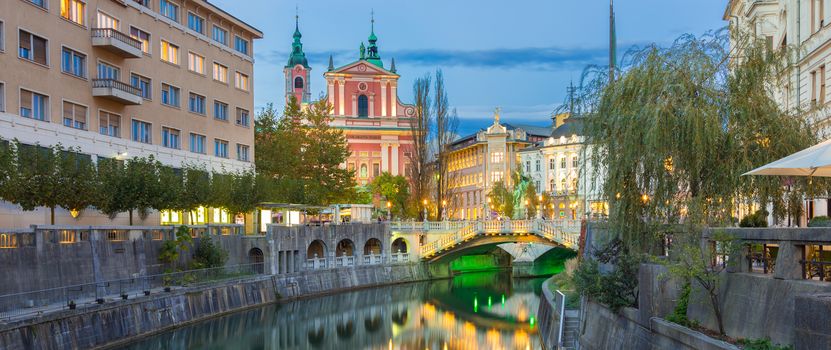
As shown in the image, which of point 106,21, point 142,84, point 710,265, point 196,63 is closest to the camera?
point 710,265

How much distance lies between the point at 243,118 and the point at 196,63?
8012 mm

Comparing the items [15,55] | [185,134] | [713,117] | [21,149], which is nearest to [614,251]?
[713,117]

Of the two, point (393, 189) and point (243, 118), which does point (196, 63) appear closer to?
point (243, 118)

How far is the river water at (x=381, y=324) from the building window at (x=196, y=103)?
16.0m

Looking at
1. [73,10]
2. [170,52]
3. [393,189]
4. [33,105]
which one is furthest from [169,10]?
[393,189]

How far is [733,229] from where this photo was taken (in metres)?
20.1

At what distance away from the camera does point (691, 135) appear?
24312 millimetres

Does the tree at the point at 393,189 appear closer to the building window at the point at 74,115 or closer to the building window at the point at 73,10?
the building window at the point at 74,115

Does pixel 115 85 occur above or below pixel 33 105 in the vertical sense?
above

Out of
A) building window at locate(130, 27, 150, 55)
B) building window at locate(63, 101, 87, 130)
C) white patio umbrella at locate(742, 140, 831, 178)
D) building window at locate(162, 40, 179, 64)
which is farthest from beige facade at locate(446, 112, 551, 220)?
white patio umbrella at locate(742, 140, 831, 178)

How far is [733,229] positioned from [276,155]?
64.4 m

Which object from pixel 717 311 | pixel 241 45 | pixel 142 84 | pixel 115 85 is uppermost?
pixel 241 45

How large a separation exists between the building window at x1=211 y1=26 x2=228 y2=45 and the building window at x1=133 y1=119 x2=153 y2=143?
10834mm

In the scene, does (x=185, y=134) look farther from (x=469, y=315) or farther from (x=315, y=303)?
(x=469, y=315)
